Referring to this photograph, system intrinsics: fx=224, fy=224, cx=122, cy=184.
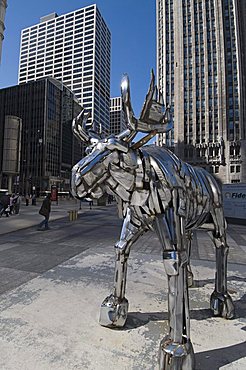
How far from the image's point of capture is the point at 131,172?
5.51 ft

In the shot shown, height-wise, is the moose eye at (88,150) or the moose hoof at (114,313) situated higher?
the moose eye at (88,150)

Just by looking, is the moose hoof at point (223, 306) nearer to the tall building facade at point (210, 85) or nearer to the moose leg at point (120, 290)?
the moose leg at point (120, 290)

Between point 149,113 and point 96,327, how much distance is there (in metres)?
2.11

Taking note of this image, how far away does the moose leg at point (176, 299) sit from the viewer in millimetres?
1539

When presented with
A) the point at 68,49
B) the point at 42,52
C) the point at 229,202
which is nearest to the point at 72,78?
the point at 68,49

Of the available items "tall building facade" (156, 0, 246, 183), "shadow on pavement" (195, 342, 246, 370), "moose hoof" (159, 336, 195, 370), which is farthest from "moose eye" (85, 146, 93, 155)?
"tall building facade" (156, 0, 246, 183)

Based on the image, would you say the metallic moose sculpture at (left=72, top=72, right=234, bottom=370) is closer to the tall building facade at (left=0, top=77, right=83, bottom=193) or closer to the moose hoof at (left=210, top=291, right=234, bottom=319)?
the moose hoof at (left=210, top=291, right=234, bottom=319)

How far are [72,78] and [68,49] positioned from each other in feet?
49.0

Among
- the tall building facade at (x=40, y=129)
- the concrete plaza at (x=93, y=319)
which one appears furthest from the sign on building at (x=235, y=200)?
the tall building facade at (x=40, y=129)

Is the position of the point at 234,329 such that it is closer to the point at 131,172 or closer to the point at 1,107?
the point at 131,172

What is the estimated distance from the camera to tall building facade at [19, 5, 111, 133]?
310 ft

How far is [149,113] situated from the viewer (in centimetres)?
154

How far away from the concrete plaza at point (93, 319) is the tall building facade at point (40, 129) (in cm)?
5053

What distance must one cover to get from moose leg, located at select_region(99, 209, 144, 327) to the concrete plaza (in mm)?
93
